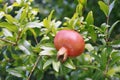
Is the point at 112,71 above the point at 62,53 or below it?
below

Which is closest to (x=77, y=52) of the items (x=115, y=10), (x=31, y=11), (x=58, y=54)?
(x=58, y=54)

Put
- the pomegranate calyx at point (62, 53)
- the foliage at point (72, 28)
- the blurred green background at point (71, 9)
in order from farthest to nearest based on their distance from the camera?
the blurred green background at point (71, 9), the foliage at point (72, 28), the pomegranate calyx at point (62, 53)

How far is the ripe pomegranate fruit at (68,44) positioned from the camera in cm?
106

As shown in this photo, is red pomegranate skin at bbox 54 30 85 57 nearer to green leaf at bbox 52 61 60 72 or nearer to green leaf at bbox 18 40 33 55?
green leaf at bbox 52 61 60 72

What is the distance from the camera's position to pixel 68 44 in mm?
1059

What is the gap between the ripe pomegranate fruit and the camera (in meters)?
1.06

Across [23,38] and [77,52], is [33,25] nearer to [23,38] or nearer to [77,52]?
[23,38]

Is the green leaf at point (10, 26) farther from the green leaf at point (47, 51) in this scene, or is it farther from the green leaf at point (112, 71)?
the green leaf at point (112, 71)

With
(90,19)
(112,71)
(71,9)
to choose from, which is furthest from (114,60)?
(71,9)

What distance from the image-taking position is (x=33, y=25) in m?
1.19

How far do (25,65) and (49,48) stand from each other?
0.67 feet

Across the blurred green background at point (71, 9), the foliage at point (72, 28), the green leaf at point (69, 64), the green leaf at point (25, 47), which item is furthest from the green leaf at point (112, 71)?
the blurred green background at point (71, 9)

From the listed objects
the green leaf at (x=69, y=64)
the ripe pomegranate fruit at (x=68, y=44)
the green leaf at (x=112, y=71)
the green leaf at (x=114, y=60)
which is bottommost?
the green leaf at (x=112, y=71)

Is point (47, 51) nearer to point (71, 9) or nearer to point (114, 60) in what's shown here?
point (114, 60)
